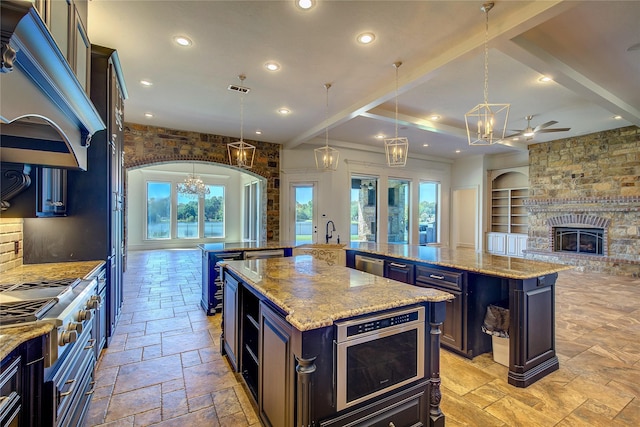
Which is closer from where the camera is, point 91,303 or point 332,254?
point 91,303

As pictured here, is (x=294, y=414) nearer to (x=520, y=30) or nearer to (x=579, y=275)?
(x=520, y=30)

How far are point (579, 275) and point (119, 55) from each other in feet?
29.3

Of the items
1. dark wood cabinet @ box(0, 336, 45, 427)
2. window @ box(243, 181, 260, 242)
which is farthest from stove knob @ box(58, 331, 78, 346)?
window @ box(243, 181, 260, 242)

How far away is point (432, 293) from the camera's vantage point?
1.73m

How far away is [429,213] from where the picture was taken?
929 cm

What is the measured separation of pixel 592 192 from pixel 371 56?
265 inches

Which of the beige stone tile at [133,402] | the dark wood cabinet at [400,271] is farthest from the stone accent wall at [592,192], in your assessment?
the beige stone tile at [133,402]

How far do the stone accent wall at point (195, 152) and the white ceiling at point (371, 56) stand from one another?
810mm

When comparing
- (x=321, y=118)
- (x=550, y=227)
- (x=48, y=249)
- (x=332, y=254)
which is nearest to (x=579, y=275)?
(x=550, y=227)

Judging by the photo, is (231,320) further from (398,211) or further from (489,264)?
(398,211)

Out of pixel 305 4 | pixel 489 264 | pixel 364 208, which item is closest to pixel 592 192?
pixel 364 208

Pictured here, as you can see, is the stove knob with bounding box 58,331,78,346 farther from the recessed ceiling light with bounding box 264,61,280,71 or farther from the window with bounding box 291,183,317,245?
the window with bounding box 291,183,317,245

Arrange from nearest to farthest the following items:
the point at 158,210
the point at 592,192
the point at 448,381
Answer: the point at 448,381 < the point at 592,192 < the point at 158,210

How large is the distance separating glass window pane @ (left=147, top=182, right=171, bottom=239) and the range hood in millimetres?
→ 9806
